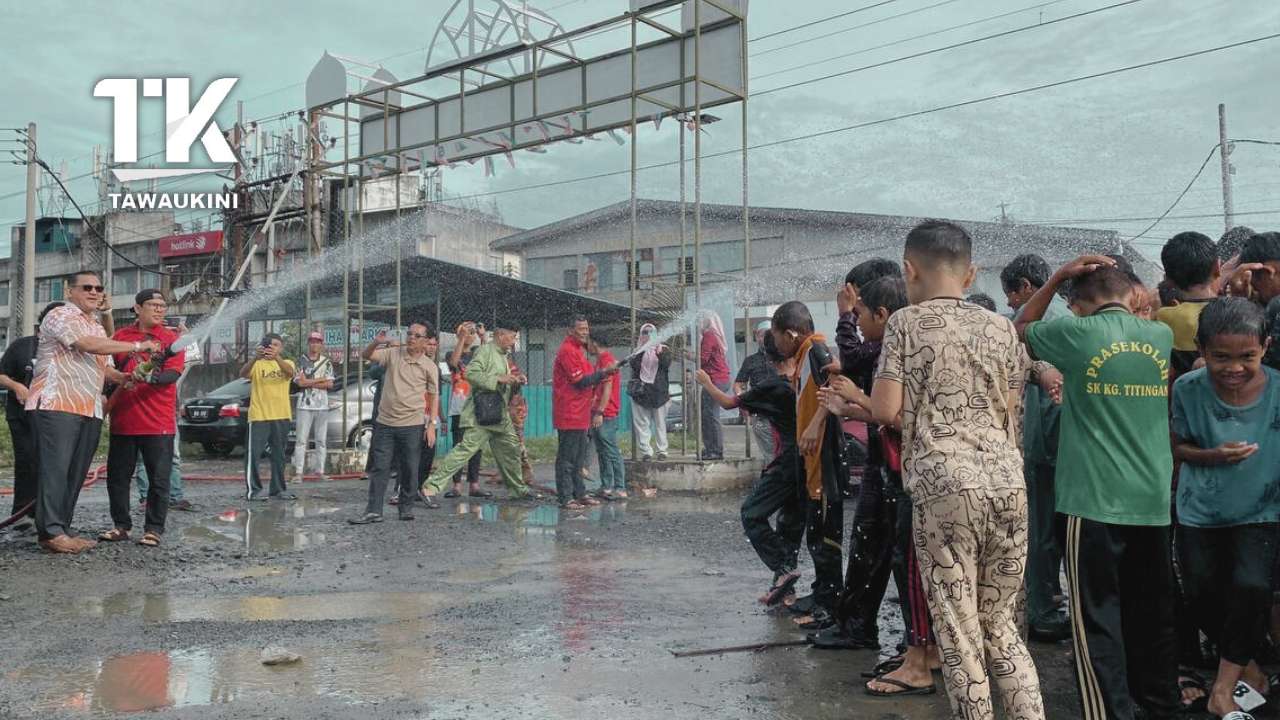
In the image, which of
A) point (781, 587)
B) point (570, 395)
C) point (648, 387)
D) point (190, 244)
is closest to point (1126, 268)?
point (781, 587)

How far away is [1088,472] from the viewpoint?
3.56 metres

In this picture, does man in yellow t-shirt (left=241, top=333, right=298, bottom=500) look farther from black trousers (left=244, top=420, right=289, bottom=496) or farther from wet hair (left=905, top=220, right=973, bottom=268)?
wet hair (left=905, top=220, right=973, bottom=268)

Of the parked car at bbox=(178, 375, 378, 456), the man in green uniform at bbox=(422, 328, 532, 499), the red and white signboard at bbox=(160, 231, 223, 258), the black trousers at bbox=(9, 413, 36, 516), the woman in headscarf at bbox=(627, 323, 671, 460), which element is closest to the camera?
the black trousers at bbox=(9, 413, 36, 516)

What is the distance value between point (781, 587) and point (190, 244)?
4058cm

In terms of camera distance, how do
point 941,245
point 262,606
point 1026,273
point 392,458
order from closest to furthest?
point 941,245 → point 1026,273 → point 262,606 → point 392,458

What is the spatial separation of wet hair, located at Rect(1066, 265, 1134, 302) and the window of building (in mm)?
48644

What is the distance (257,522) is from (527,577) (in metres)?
3.79

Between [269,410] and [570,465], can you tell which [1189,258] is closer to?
[570,465]

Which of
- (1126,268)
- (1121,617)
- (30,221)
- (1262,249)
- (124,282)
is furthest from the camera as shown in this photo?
(124,282)

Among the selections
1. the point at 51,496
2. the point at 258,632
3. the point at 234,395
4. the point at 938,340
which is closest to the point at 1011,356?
the point at 938,340

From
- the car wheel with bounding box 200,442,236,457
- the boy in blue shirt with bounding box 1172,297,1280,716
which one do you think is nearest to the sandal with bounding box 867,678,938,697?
the boy in blue shirt with bounding box 1172,297,1280,716

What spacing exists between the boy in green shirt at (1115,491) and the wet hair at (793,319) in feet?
5.97

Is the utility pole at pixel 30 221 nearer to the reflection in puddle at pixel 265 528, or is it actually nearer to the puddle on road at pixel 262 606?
the reflection in puddle at pixel 265 528

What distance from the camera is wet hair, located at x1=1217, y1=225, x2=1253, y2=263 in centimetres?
508
